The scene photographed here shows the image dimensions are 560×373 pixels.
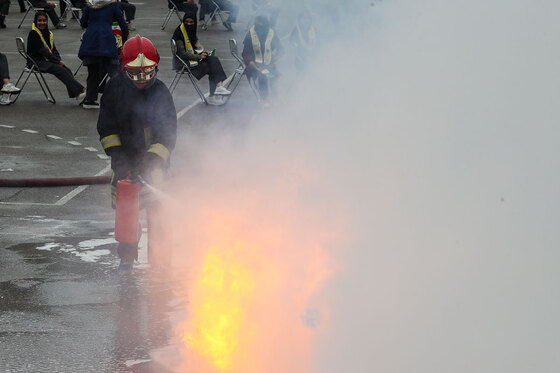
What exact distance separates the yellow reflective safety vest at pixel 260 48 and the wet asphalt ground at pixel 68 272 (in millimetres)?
940

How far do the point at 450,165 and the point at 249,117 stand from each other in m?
9.40

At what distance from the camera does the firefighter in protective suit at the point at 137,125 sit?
7809 millimetres

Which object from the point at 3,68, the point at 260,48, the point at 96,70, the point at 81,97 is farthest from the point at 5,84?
the point at 260,48

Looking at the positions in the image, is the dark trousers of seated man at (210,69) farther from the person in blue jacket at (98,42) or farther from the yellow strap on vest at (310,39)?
the yellow strap on vest at (310,39)

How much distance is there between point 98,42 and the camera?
1600 centimetres

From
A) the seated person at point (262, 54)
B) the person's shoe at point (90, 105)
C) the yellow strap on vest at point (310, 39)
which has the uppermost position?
the yellow strap on vest at point (310, 39)

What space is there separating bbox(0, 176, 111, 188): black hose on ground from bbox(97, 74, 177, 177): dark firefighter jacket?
3.22m

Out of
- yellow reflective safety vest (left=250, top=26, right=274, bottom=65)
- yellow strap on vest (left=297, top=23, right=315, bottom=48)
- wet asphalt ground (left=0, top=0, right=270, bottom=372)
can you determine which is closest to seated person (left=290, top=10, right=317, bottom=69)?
yellow strap on vest (left=297, top=23, right=315, bottom=48)

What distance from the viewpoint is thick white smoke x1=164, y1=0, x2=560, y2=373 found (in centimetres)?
591

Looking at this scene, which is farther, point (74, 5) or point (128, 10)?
point (74, 5)

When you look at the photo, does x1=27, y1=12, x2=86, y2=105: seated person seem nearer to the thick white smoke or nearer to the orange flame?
the orange flame

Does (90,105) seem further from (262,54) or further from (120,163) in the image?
(120,163)

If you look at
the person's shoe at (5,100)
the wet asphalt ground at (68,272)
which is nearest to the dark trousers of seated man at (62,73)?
the person's shoe at (5,100)

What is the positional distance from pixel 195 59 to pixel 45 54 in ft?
7.50
